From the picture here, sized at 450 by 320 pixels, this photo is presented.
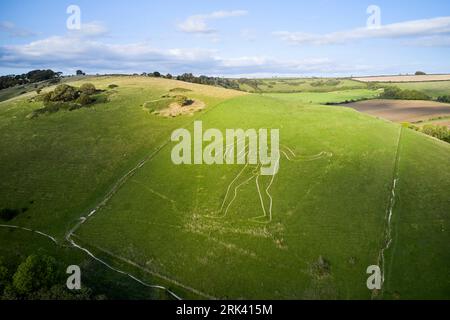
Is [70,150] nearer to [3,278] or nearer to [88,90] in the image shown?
[88,90]

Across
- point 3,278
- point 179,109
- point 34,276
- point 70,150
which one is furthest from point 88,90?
point 34,276

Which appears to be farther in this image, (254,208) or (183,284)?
(254,208)

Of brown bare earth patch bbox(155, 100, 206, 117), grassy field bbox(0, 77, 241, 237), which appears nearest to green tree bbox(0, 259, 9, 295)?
grassy field bbox(0, 77, 241, 237)

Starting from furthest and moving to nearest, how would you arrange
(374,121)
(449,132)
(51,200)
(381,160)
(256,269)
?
(449,132) < (374,121) < (381,160) < (51,200) < (256,269)

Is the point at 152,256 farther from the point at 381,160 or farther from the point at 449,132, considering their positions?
the point at 449,132

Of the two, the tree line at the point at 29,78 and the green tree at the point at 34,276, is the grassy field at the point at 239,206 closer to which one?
the green tree at the point at 34,276
